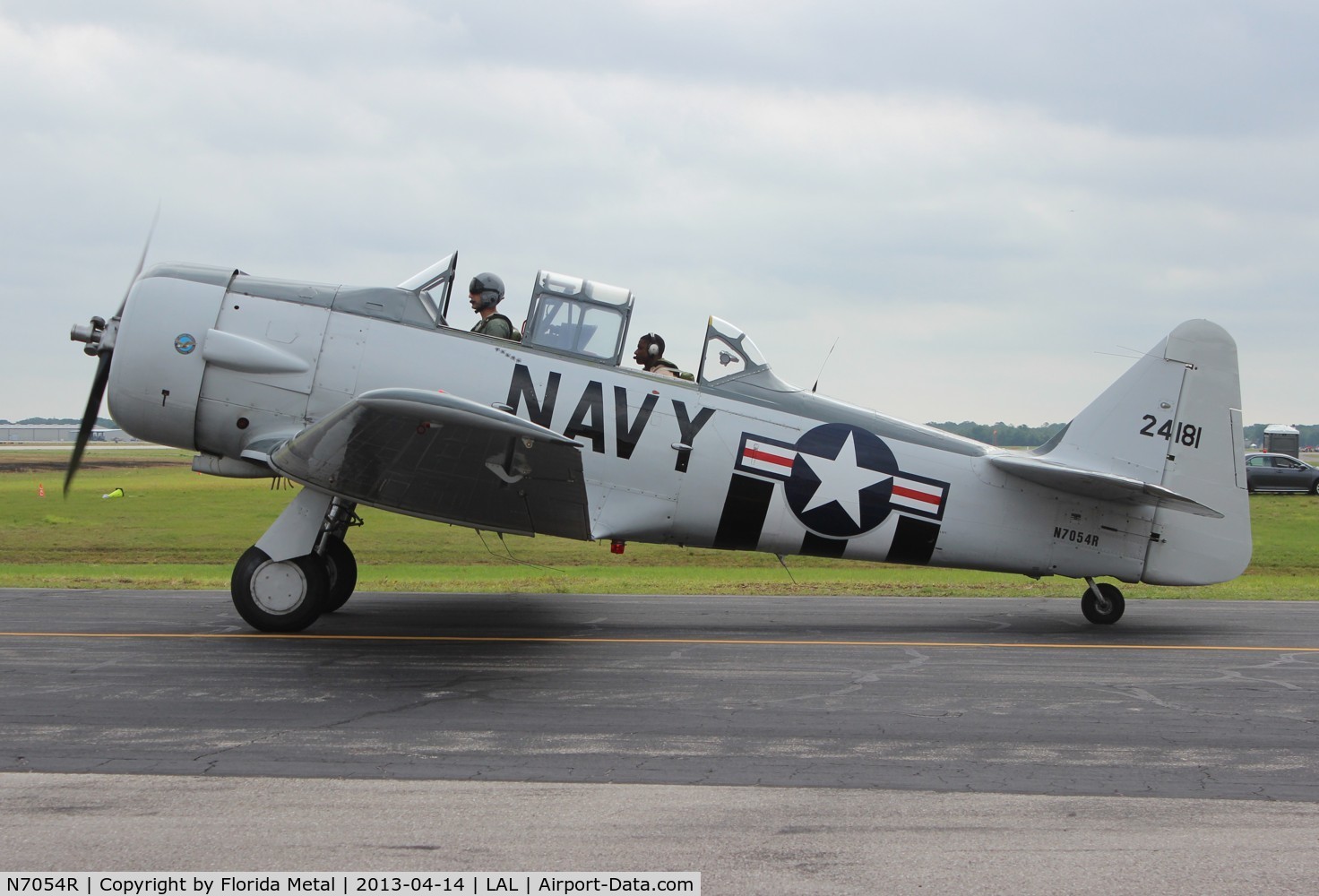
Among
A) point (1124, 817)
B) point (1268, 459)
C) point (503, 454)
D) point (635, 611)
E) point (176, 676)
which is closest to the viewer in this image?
point (1124, 817)

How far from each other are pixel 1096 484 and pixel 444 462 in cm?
623

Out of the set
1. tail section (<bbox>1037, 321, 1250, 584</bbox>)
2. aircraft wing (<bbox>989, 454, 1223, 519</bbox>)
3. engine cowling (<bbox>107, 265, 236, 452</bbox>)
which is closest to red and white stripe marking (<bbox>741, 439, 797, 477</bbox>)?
aircraft wing (<bbox>989, 454, 1223, 519</bbox>)

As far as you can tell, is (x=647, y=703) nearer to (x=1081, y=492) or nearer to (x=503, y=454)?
(x=503, y=454)

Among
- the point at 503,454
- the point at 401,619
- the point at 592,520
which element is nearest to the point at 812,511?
the point at 592,520

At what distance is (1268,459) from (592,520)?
1464 inches

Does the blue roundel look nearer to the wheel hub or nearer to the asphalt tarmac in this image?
the asphalt tarmac

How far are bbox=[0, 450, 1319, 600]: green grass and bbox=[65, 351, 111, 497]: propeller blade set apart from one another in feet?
12.7

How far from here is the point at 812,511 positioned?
394 inches

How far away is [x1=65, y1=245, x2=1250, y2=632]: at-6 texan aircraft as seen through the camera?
9320 millimetres

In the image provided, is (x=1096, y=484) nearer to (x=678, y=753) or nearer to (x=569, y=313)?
(x=569, y=313)

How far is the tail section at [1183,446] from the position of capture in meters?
10.5

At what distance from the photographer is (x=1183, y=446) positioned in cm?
1059

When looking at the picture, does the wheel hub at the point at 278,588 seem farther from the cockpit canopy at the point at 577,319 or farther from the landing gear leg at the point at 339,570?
the cockpit canopy at the point at 577,319

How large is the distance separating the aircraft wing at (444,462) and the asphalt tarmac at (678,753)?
45.6 inches
